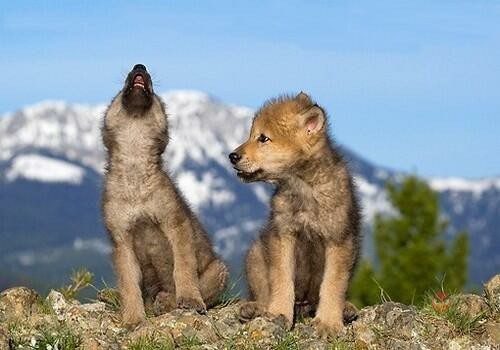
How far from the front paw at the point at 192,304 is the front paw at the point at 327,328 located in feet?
4.33

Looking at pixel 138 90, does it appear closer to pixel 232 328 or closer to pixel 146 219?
pixel 146 219

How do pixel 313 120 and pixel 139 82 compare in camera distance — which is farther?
pixel 139 82

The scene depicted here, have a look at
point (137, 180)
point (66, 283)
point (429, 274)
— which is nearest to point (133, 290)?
point (137, 180)

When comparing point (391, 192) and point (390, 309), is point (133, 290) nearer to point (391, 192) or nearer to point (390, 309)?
point (390, 309)

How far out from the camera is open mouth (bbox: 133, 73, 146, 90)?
12.1 m

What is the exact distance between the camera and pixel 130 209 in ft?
39.4

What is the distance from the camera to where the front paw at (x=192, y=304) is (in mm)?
11727

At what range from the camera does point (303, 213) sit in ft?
37.8

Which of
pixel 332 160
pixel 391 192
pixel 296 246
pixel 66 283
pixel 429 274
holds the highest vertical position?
pixel 332 160

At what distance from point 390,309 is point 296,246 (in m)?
1.31

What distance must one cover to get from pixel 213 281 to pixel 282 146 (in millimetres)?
1969

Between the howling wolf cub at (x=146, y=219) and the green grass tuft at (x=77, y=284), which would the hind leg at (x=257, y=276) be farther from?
the green grass tuft at (x=77, y=284)

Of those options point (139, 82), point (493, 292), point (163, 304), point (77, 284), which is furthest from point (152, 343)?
point (493, 292)

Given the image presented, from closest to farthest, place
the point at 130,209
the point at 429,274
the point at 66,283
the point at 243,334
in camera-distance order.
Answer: the point at 243,334 < the point at 130,209 < the point at 66,283 < the point at 429,274
